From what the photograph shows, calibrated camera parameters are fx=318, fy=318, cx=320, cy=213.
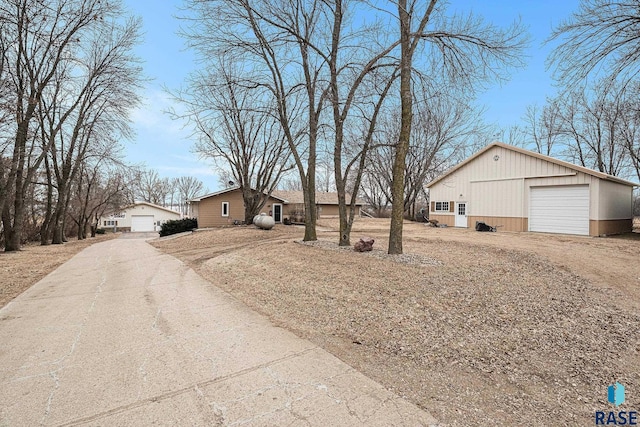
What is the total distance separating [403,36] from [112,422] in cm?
901

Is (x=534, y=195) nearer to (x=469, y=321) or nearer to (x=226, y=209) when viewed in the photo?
(x=469, y=321)

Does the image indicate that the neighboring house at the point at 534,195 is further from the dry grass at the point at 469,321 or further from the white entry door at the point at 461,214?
the dry grass at the point at 469,321

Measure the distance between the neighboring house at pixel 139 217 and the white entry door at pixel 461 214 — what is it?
34.8 meters

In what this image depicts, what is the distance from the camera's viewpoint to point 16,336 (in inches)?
149

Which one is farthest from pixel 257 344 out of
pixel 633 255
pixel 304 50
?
pixel 633 255

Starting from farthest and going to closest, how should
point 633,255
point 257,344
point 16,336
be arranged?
point 633,255, point 16,336, point 257,344

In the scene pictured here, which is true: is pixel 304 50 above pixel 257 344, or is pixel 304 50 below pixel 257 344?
above

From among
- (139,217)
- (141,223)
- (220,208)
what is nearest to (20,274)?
(220,208)

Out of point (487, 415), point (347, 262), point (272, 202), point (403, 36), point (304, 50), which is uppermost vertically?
point (304, 50)

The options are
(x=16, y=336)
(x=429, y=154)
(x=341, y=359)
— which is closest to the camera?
(x=341, y=359)

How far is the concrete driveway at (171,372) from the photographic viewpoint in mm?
2309

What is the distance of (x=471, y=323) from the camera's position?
160 inches

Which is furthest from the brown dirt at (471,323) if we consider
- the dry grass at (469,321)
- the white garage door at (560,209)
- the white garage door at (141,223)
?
the white garage door at (141,223)

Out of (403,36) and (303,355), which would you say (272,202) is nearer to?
(403,36)
